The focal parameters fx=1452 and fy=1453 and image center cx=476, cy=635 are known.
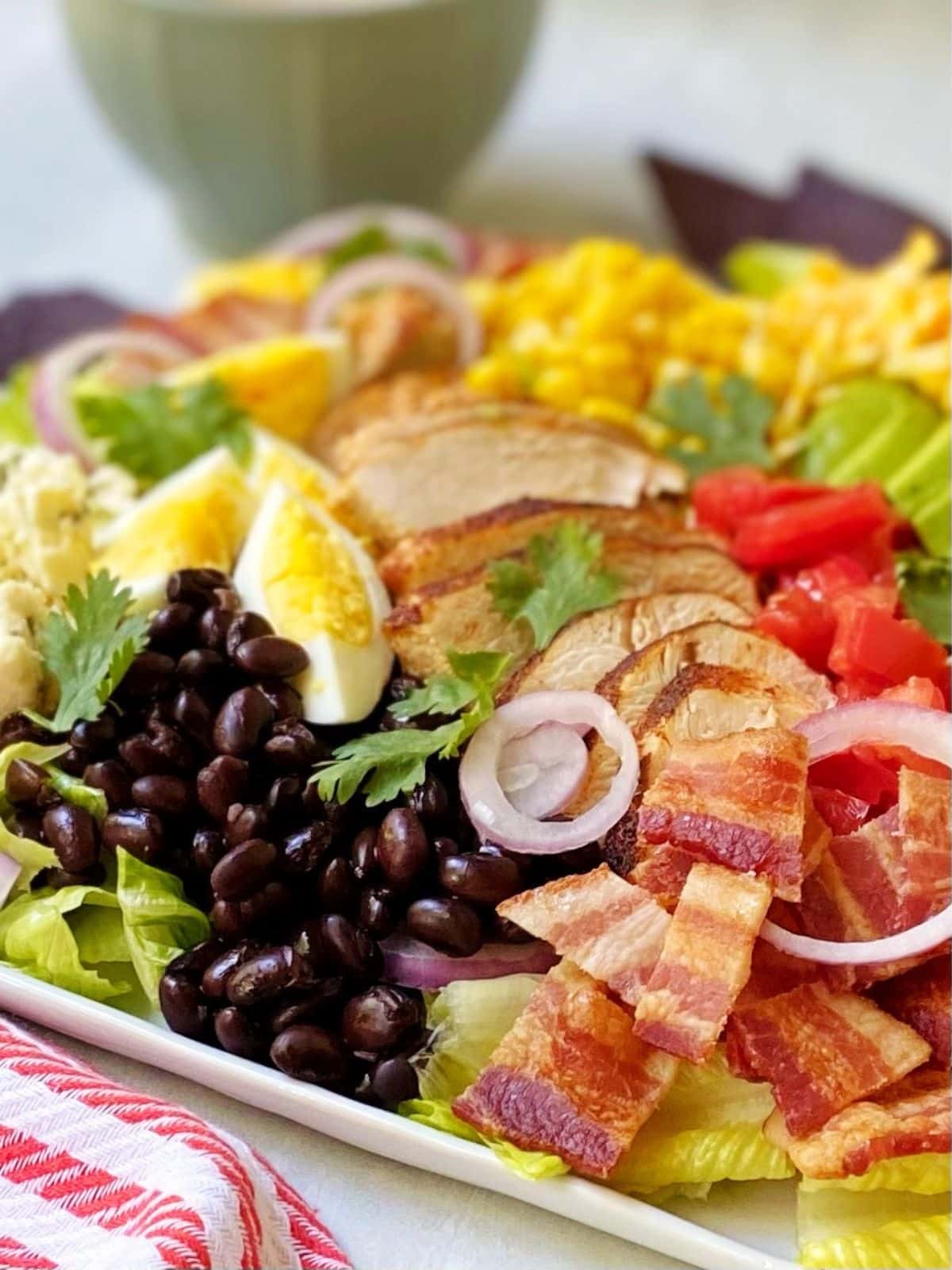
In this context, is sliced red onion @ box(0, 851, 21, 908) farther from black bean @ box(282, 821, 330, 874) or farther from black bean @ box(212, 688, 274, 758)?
black bean @ box(282, 821, 330, 874)

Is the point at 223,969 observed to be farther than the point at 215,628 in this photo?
No

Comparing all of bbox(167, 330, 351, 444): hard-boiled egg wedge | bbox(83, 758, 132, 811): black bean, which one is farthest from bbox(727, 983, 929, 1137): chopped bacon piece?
bbox(167, 330, 351, 444): hard-boiled egg wedge

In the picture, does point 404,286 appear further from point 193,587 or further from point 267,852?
point 267,852

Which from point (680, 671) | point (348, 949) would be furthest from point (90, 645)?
point (680, 671)

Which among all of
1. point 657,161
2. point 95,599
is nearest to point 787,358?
point 657,161

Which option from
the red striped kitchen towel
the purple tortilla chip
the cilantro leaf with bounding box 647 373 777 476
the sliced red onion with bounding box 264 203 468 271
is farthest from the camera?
the sliced red onion with bounding box 264 203 468 271

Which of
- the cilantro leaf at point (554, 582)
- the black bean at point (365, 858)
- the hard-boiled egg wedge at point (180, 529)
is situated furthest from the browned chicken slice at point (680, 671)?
the hard-boiled egg wedge at point (180, 529)
